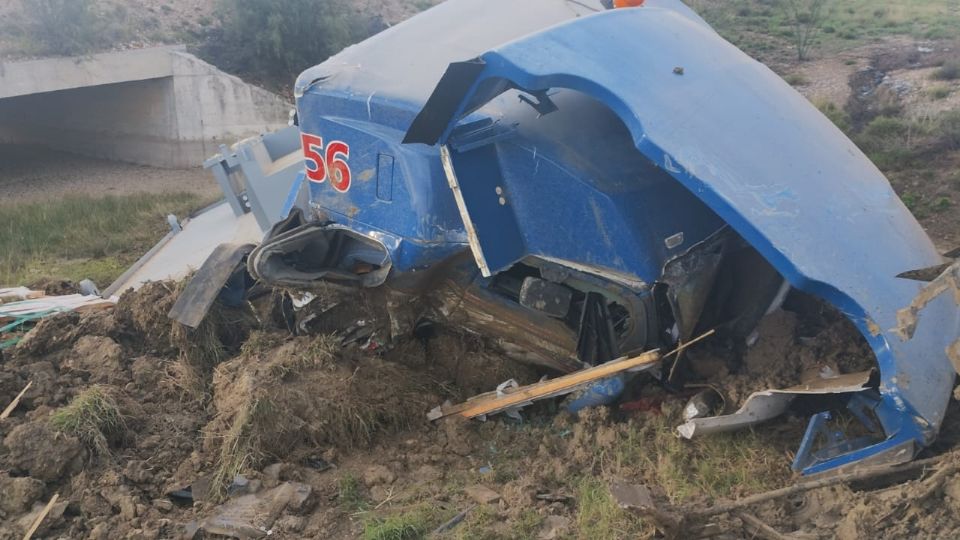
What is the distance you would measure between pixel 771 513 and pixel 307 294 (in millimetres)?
2424

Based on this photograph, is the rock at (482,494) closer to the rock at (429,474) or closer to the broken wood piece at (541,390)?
the rock at (429,474)

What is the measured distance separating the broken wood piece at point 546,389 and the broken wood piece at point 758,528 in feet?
2.66

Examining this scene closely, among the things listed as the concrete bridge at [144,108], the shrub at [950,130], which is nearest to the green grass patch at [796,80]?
the shrub at [950,130]

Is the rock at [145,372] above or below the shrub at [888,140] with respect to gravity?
above

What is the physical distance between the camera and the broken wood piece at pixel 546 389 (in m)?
3.41

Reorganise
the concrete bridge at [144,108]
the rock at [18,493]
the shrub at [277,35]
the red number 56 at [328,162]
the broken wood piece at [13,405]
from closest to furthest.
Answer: the rock at [18,493]
the red number 56 at [328,162]
the broken wood piece at [13,405]
the concrete bridge at [144,108]
the shrub at [277,35]

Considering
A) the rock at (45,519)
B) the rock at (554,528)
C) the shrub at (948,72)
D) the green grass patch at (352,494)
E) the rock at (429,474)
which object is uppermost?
the rock at (45,519)

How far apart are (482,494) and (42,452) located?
1.96m

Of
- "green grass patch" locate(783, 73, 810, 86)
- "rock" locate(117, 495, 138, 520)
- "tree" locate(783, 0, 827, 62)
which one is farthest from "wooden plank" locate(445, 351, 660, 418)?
"tree" locate(783, 0, 827, 62)

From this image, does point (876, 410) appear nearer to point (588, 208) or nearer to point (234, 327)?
point (588, 208)

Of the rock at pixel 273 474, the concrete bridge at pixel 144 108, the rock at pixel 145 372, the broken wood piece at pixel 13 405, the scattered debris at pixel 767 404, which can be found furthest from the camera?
the concrete bridge at pixel 144 108

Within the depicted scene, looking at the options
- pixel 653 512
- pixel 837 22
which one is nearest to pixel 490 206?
pixel 653 512

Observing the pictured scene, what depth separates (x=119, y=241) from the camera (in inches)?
361

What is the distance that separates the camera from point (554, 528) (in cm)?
303
